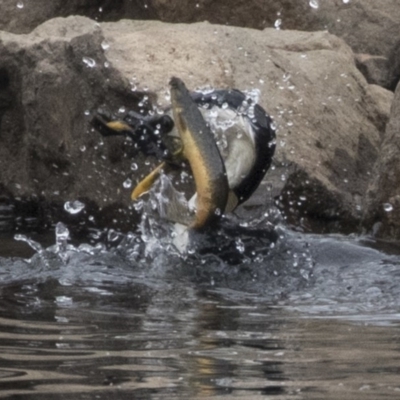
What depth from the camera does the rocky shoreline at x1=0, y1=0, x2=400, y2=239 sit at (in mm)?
6527

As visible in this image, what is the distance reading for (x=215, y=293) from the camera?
459cm

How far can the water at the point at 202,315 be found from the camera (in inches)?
116

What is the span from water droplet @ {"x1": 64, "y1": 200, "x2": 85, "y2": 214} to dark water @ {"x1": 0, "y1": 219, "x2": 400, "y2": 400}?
85 centimetres

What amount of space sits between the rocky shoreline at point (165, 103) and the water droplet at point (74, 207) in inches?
1.2

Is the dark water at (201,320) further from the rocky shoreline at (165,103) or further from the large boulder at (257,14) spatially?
the large boulder at (257,14)

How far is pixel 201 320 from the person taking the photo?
3961 mm

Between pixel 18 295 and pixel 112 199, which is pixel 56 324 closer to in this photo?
pixel 18 295

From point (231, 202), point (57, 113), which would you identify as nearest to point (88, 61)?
point (57, 113)

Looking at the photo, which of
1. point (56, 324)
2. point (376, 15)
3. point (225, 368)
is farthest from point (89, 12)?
point (225, 368)

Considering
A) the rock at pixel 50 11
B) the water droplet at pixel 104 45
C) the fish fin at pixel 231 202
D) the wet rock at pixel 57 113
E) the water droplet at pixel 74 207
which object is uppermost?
the rock at pixel 50 11

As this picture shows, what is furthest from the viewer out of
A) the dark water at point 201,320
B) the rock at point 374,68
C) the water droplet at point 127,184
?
the rock at point 374,68

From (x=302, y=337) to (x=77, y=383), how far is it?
905 millimetres

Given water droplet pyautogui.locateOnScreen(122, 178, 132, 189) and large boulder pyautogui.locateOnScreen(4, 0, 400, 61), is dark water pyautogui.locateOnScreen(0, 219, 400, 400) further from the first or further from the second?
large boulder pyautogui.locateOnScreen(4, 0, 400, 61)

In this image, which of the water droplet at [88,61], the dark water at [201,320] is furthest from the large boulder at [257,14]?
the dark water at [201,320]
